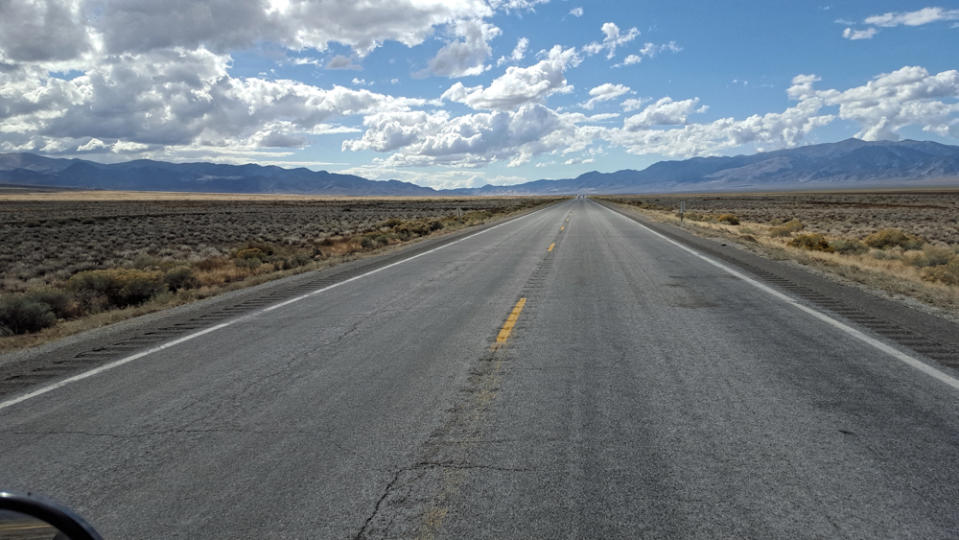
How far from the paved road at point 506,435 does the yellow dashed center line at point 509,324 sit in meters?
0.07

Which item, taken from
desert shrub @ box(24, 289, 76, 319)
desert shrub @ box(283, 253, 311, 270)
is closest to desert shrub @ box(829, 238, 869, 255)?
desert shrub @ box(283, 253, 311, 270)

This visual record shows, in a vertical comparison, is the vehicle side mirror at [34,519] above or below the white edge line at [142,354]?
above

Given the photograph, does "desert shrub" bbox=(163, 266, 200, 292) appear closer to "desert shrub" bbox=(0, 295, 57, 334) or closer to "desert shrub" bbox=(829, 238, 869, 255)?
"desert shrub" bbox=(0, 295, 57, 334)

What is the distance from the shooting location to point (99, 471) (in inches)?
151

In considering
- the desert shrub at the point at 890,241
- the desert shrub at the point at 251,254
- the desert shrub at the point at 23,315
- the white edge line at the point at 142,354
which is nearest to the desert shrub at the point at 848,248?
the desert shrub at the point at 890,241

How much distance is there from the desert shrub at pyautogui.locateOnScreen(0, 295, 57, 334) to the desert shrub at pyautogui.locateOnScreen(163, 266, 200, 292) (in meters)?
3.55

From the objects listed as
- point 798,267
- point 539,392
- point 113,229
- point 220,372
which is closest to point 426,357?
point 539,392

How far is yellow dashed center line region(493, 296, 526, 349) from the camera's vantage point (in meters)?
7.07

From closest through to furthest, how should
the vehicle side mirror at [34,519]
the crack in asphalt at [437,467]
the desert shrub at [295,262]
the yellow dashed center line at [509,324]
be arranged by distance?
the vehicle side mirror at [34,519] → the crack in asphalt at [437,467] → the yellow dashed center line at [509,324] → the desert shrub at [295,262]

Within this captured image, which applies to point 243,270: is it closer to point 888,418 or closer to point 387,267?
point 387,267

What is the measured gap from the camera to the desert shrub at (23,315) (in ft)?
31.6

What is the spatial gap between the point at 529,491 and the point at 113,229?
46.1 meters

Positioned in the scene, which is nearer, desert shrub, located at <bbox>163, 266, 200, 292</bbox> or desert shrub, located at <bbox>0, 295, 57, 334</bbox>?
desert shrub, located at <bbox>0, 295, 57, 334</bbox>

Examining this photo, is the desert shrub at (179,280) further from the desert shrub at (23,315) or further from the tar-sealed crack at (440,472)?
the tar-sealed crack at (440,472)
